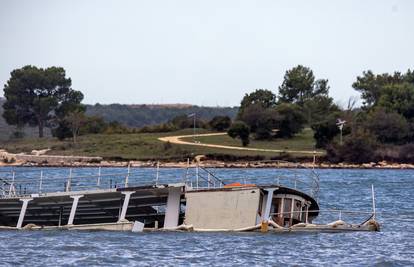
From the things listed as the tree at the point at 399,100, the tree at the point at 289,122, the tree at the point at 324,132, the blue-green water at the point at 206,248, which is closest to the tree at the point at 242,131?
the tree at the point at 289,122

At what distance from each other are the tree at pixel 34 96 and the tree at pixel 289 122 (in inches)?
1692

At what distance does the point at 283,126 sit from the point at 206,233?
333 feet

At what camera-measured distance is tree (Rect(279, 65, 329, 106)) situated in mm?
175750

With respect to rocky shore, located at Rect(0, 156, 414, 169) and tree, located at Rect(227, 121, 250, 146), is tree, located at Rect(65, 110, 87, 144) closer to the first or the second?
rocky shore, located at Rect(0, 156, 414, 169)

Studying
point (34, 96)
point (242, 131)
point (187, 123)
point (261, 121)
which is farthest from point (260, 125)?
point (34, 96)

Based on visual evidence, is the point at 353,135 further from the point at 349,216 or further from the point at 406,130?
the point at 349,216

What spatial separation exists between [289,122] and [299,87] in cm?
3340

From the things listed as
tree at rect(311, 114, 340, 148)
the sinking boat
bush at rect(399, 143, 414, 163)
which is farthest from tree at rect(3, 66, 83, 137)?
the sinking boat

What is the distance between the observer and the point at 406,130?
13838 cm

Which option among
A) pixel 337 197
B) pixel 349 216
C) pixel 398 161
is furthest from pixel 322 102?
pixel 349 216

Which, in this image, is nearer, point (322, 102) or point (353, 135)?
point (353, 135)

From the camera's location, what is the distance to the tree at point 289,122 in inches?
5635

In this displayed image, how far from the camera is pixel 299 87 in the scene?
175750mm

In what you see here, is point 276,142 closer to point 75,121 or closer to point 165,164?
point 165,164
